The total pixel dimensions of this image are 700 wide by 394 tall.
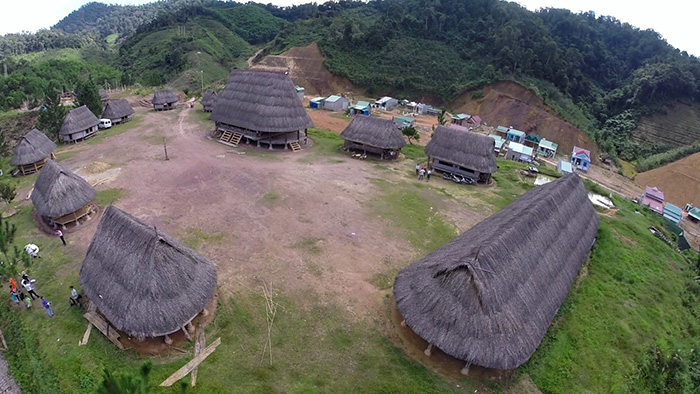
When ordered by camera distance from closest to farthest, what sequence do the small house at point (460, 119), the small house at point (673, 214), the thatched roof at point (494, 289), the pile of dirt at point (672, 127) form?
the thatched roof at point (494, 289) < the small house at point (673, 214) < the small house at point (460, 119) < the pile of dirt at point (672, 127)

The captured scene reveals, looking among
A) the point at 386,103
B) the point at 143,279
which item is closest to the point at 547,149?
the point at 386,103

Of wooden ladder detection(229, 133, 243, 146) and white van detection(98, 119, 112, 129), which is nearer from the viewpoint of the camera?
wooden ladder detection(229, 133, 243, 146)

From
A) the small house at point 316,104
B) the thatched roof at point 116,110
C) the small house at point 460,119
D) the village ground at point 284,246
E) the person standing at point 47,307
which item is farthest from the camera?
the small house at point 316,104

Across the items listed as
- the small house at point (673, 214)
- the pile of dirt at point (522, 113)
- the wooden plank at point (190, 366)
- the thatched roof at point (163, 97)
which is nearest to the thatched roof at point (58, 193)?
the wooden plank at point (190, 366)

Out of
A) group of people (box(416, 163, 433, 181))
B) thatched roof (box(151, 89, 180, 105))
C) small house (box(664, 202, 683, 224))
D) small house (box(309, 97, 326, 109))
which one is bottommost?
small house (box(664, 202, 683, 224))

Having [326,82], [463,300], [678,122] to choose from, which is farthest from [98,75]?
[678,122]

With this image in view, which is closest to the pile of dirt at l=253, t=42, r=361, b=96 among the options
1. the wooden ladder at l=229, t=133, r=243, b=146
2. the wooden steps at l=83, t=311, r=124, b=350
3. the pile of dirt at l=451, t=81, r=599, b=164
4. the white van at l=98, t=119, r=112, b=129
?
the pile of dirt at l=451, t=81, r=599, b=164

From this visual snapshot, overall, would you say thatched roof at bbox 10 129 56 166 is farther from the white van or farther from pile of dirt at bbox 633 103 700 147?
pile of dirt at bbox 633 103 700 147

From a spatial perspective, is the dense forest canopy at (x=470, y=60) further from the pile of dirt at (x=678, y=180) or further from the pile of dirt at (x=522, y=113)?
the pile of dirt at (x=678, y=180)

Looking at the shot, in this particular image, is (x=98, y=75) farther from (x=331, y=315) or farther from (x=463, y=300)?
(x=463, y=300)
